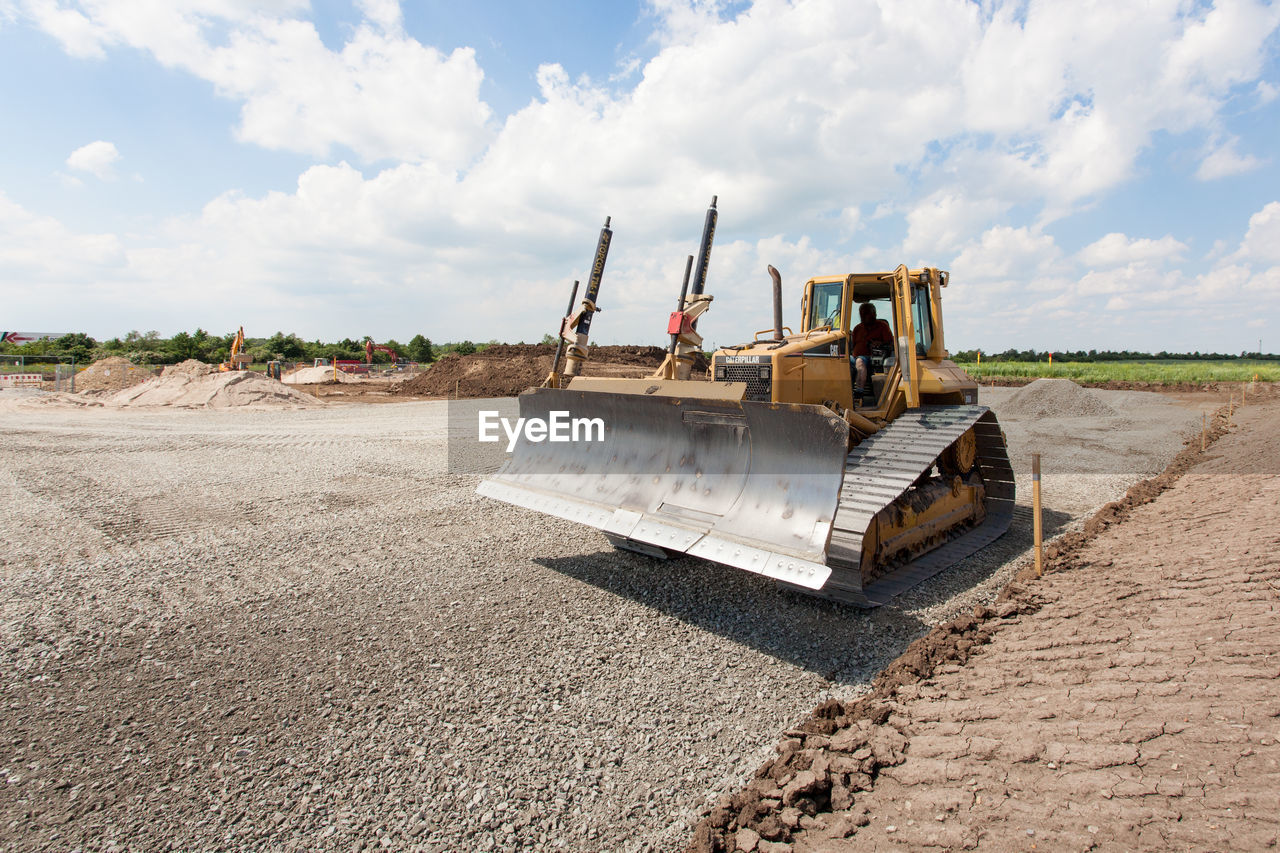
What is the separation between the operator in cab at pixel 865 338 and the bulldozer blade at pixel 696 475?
85.3 inches

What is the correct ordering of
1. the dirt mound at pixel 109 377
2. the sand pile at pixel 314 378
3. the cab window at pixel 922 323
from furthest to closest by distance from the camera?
the sand pile at pixel 314 378 → the dirt mound at pixel 109 377 → the cab window at pixel 922 323

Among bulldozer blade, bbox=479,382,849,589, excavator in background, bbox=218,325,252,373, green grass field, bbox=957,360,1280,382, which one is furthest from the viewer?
green grass field, bbox=957,360,1280,382

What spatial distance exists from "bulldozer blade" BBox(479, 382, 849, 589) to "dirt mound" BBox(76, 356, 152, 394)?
29.1 m

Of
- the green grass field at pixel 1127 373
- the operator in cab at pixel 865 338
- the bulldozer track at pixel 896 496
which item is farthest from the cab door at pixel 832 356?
the green grass field at pixel 1127 373

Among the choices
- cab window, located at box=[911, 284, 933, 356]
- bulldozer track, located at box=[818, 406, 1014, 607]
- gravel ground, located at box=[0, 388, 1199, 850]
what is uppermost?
cab window, located at box=[911, 284, 933, 356]

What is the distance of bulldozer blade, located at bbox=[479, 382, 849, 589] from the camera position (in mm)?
4328

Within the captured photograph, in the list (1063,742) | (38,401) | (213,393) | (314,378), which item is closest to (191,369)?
(38,401)

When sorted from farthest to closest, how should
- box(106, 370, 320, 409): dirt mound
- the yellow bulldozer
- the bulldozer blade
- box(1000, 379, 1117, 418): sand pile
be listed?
1. box(106, 370, 320, 409): dirt mound
2. box(1000, 379, 1117, 418): sand pile
3. the yellow bulldozer
4. the bulldozer blade

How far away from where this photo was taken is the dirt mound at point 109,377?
27344mm

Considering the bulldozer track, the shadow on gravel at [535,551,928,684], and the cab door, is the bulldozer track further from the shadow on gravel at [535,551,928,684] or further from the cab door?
the cab door

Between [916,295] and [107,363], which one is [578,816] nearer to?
[916,295]

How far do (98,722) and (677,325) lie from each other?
5.50 meters

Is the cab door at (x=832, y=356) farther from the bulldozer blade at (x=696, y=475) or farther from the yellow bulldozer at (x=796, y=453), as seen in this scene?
the bulldozer blade at (x=696, y=475)

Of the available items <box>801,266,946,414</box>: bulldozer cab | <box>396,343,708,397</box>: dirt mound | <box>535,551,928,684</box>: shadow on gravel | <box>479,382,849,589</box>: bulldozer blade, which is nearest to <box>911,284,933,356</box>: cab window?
<box>801,266,946,414</box>: bulldozer cab
